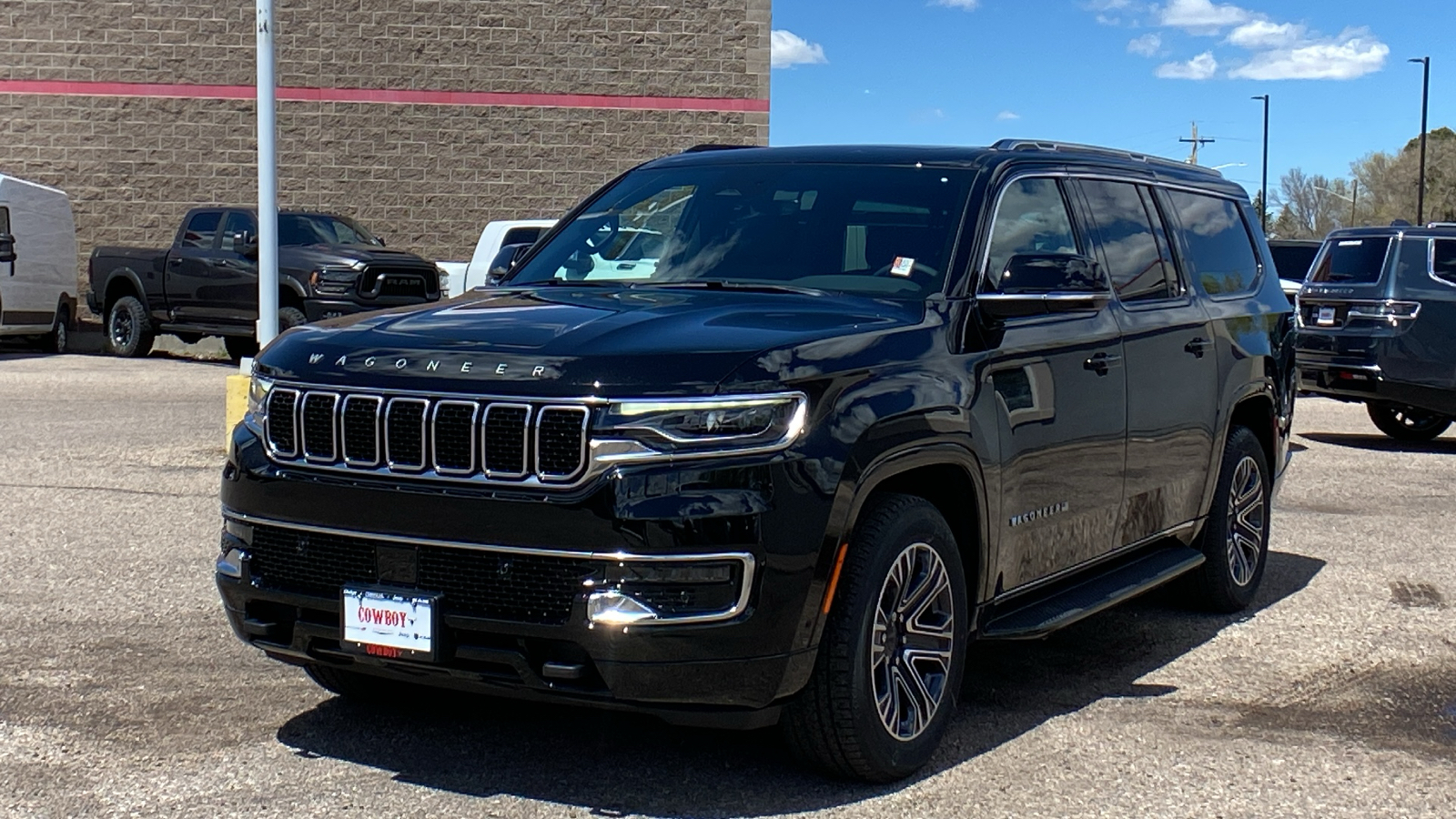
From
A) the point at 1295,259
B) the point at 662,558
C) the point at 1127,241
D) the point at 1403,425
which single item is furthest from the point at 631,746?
the point at 1295,259

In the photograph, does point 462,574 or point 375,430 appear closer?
point 462,574

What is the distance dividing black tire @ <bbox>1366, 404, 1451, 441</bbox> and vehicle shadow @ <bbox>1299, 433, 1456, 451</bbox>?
0.09m

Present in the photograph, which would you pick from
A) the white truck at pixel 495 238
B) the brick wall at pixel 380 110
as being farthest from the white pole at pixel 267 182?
the brick wall at pixel 380 110

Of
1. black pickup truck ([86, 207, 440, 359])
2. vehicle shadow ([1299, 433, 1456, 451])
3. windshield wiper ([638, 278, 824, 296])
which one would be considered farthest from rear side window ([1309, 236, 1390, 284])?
windshield wiper ([638, 278, 824, 296])

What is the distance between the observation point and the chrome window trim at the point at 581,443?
4316 millimetres

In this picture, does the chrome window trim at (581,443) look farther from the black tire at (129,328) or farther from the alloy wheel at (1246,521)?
the black tire at (129,328)

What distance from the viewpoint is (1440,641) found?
7.03 m

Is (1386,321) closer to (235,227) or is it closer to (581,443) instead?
(581,443)

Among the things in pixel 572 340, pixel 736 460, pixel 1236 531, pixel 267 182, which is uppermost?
pixel 267 182

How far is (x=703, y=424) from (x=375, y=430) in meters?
0.90

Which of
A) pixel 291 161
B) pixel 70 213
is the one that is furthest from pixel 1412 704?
pixel 291 161

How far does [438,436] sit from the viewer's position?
14.7ft

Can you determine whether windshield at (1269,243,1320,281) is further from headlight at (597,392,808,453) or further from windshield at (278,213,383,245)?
headlight at (597,392,808,453)

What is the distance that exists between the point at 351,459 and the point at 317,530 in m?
0.22
